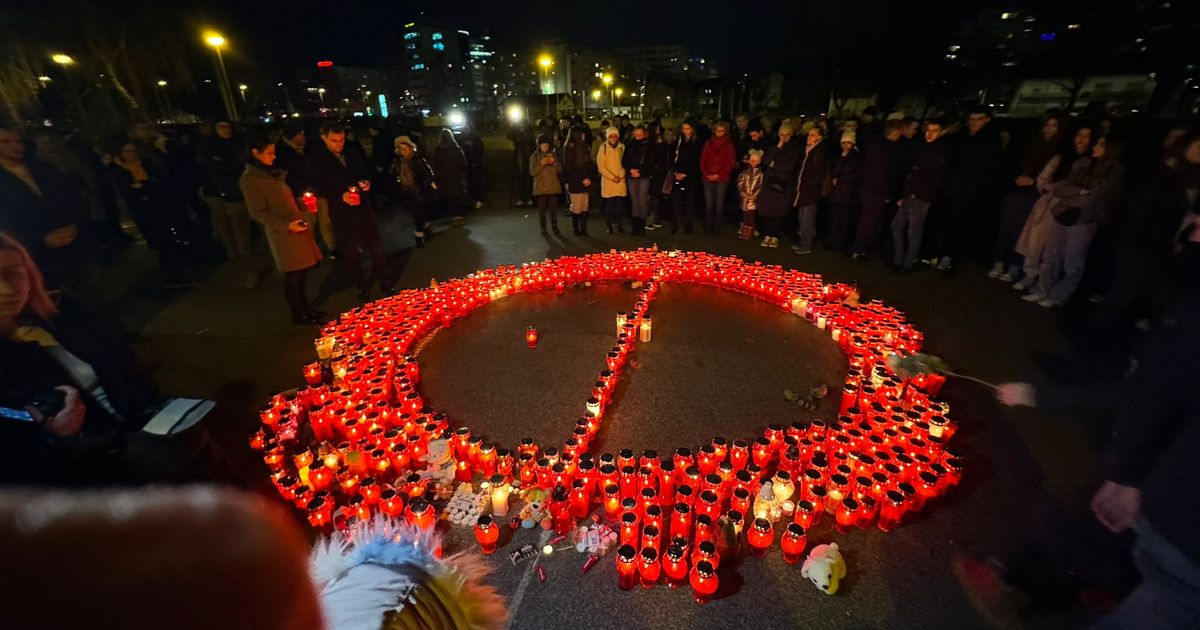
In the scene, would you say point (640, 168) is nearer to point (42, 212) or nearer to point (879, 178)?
point (879, 178)

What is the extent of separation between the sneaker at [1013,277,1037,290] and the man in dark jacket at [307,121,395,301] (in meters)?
7.49

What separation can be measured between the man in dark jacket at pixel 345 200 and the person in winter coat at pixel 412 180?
2.57 meters

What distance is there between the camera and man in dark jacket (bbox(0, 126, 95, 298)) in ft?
13.1

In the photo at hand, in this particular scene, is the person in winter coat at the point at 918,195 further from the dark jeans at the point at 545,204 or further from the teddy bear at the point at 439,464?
the teddy bear at the point at 439,464

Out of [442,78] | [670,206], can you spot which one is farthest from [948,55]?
[442,78]

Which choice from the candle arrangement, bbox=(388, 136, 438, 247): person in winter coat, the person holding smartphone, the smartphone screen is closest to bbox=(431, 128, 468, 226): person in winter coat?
bbox=(388, 136, 438, 247): person in winter coat

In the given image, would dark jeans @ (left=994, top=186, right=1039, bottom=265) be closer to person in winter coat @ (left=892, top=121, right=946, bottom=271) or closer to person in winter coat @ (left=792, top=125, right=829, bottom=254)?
person in winter coat @ (left=892, top=121, right=946, bottom=271)

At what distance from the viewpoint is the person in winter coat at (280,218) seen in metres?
4.56

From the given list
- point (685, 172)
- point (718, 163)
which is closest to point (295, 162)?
point (685, 172)

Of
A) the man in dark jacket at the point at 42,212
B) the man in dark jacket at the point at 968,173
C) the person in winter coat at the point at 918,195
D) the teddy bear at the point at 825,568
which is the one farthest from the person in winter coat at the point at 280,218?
the man in dark jacket at the point at 968,173

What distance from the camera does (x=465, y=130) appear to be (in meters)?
11.0

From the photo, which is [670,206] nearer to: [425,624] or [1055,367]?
[1055,367]

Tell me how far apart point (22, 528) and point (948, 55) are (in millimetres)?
30973

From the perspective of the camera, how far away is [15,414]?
6.89 feet
